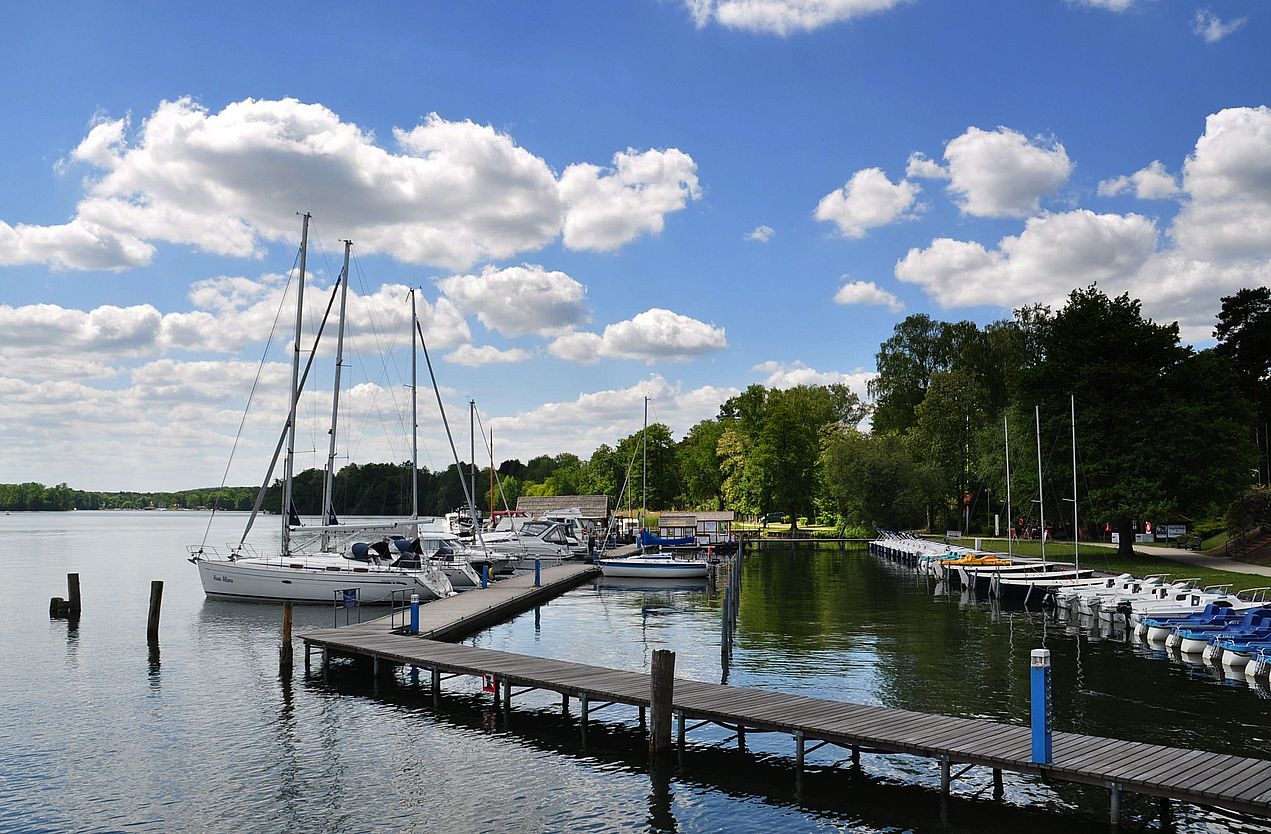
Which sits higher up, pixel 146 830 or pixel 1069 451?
pixel 1069 451

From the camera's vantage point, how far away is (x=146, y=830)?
581 inches

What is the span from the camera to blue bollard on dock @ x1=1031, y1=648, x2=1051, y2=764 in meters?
14.3

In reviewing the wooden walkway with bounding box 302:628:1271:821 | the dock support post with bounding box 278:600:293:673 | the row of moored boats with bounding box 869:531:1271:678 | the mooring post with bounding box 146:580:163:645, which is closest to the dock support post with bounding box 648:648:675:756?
the wooden walkway with bounding box 302:628:1271:821

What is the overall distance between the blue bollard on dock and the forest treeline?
39.7 metres

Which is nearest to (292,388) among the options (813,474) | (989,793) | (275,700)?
(275,700)

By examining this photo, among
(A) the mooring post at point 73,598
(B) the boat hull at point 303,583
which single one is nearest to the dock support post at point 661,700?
(B) the boat hull at point 303,583

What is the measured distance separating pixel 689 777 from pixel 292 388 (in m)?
35.8

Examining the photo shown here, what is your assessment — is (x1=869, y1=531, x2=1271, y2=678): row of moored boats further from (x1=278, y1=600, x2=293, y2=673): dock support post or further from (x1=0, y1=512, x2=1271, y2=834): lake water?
(x1=278, y1=600, x2=293, y2=673): dock support post

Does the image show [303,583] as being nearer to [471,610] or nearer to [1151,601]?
[471,610]

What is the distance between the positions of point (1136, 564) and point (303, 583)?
40.7 meters

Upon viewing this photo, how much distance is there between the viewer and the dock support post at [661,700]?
57.4 ft

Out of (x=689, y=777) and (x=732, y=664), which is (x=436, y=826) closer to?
(x=689, y=777)

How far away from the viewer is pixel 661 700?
696 inches

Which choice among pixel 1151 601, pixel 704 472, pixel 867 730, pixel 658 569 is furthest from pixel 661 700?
pixel 704 472
